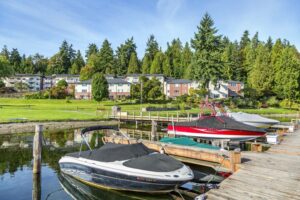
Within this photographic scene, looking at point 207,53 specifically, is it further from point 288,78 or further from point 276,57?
point 276,57

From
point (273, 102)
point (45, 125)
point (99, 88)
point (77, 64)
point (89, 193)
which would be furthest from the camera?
point (77, 64)

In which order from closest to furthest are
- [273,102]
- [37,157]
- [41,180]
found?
[41,180] → [37,157] → [273,102]

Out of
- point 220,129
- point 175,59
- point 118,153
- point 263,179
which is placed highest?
point 175,59

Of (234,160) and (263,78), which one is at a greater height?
(263,78)

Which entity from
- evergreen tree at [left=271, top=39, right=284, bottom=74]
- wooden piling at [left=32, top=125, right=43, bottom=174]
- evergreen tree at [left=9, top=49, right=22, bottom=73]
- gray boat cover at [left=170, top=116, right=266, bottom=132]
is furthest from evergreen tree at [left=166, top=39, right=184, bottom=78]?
wooden piling at [left=32, top=125, right=43, bottom=174]

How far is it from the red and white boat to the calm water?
9.47 m

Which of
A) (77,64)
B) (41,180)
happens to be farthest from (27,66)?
(41,180)

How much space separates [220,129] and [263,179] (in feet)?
31.8

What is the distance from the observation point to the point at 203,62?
5834 cm

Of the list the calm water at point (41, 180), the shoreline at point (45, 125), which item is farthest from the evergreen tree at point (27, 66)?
the calm water at point (41, 180)

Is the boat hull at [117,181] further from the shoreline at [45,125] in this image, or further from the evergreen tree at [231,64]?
Result: the evergreen tree at [231,64]

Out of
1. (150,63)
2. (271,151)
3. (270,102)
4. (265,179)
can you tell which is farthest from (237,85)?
(265,179)

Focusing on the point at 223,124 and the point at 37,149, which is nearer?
the point at 37,149

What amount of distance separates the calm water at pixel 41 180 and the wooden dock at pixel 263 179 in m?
3.37
